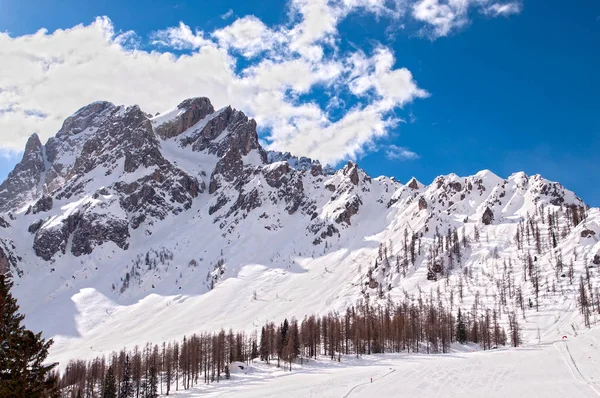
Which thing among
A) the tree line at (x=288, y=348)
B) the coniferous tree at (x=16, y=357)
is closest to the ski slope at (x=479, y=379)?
the tree line at (x=288, y=348)

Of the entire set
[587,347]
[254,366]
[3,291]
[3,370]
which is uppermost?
[3,291]

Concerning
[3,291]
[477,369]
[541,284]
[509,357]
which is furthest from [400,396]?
[541,284]

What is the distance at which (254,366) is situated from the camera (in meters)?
117

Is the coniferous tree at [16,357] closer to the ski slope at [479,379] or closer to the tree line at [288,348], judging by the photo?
the ski slope at [479,379]

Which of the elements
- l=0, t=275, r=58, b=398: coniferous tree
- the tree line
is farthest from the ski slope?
l=0, t=275, r=58, b=398: coniferous tree

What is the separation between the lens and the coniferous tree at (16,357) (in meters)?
23.5

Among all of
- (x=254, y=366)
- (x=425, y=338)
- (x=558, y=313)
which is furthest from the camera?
(x=558, y=313)

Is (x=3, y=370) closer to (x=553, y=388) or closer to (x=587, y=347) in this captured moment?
(x=553, y=388)

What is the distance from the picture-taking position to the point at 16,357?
2414cm

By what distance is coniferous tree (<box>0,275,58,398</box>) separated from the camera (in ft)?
77.2

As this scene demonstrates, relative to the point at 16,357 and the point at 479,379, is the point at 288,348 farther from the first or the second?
the point at 16,357

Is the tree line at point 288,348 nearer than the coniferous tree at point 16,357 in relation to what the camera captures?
No

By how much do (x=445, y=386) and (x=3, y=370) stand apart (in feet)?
173

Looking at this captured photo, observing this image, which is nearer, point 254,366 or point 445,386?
point 445,386
